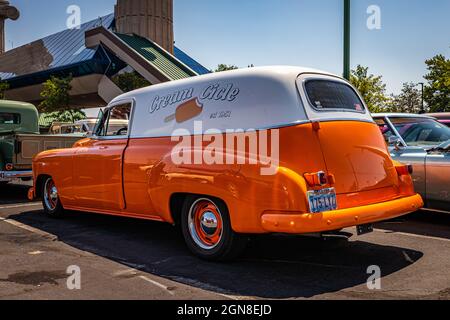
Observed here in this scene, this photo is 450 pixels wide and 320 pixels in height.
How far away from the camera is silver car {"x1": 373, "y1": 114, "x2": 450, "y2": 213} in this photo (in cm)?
657

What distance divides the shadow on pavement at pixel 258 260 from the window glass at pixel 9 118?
240 inches

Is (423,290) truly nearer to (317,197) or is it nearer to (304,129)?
(317,197)

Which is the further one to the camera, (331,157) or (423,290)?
(331,157)

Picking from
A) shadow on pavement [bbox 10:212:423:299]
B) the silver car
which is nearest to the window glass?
shadow on pavement [bbox 10:212:423:299]

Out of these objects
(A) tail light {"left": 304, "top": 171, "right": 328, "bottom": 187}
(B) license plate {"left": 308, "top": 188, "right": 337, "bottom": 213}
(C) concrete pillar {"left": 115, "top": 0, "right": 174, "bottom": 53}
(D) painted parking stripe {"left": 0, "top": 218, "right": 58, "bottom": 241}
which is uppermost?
(C) concrete pillar {"left": 115, "top": 0, "right": 174, "bottom": 53}

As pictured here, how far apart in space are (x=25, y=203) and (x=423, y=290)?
792 centimetres

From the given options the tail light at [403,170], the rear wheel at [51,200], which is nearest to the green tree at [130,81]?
the rear wheel at [51,200]

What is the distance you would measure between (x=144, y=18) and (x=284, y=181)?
1517 inches

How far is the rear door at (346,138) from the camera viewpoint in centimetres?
475

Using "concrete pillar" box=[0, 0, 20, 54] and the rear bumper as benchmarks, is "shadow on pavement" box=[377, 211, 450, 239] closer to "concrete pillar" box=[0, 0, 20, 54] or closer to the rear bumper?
the rear bumper

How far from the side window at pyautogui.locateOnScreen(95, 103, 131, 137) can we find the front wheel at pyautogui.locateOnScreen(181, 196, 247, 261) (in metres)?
1.75

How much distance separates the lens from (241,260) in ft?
16.7

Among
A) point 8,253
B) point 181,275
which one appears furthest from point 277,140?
point 8,253
